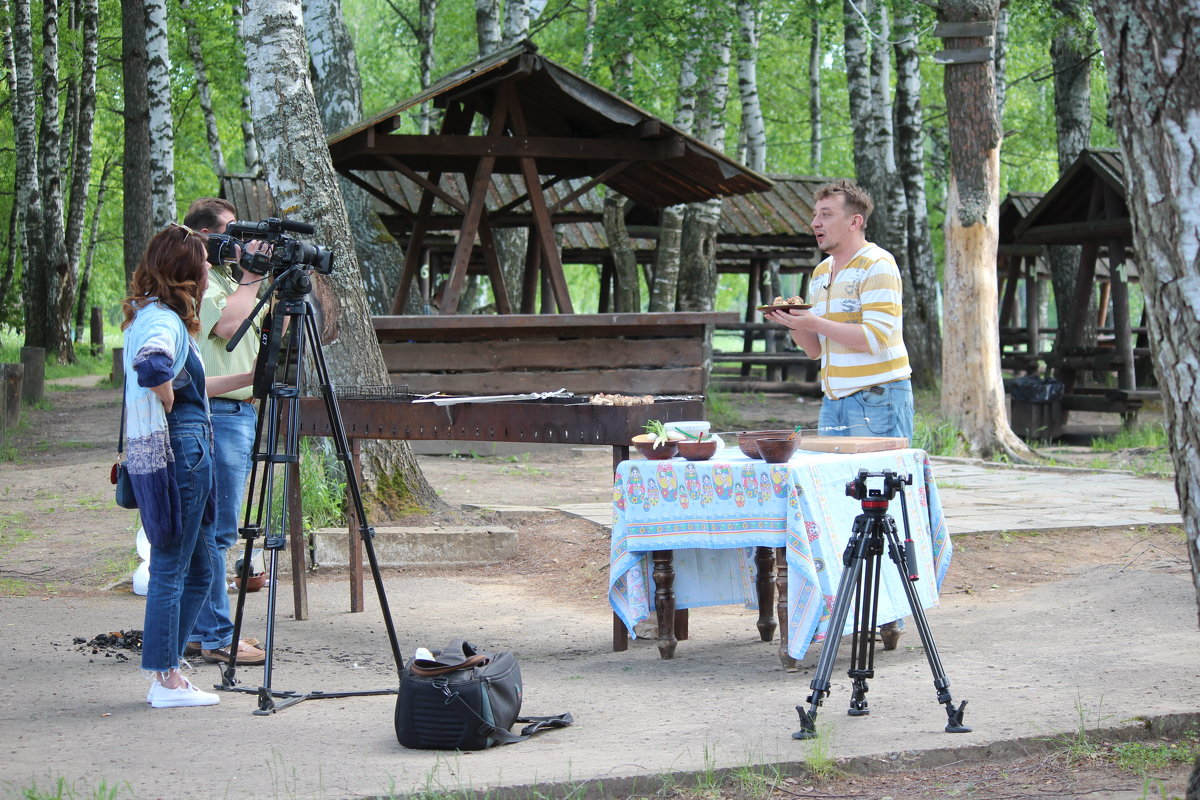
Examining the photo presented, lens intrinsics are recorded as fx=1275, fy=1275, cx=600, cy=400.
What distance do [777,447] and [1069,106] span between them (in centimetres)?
1748

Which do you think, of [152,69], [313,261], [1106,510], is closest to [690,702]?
[313,261]

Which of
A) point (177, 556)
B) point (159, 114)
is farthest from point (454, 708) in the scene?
point (159, 114)

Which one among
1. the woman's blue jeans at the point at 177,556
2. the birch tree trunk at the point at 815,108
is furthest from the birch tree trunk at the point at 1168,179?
the birch tree trunk at the point at 815,108

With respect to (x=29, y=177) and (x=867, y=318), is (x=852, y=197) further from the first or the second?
(x=29, y=177)

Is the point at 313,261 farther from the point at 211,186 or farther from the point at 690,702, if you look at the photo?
the point at 211,186

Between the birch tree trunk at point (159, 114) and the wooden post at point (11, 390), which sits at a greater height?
the birch tree trunk at point (159, 114)

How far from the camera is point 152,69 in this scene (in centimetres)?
1812

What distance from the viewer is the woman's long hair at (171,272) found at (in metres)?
Answer: 4.75

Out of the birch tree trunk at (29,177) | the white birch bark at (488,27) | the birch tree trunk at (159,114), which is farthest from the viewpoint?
the birch tree trunk at (29,177)

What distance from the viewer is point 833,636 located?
4285 millimetres

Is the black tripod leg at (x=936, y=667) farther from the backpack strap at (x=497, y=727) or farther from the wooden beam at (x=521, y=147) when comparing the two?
the wooden beam at (x=521, y=147)

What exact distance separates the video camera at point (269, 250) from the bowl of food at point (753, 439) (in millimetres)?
1813

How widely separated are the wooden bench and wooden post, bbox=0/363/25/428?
5.25 meters

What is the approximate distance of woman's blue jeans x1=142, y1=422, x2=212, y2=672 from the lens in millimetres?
4746
